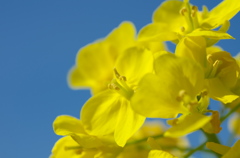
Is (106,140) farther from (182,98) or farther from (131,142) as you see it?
(182,98)

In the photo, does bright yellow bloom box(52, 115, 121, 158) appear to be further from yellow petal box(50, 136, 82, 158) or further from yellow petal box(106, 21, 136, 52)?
yellow petal box(106, 21, 136, 52)

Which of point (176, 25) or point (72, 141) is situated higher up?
point (176, 25)

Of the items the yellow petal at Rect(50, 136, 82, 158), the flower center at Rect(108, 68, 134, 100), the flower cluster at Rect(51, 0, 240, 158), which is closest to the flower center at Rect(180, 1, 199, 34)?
the flower cluster at Rect(51, 0, 240, 158)

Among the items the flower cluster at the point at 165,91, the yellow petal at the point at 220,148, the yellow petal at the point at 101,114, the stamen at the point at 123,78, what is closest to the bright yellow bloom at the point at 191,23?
A: the flower cluster at the point at 165,91

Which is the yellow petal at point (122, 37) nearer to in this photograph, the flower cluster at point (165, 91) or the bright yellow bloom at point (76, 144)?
the flower cluster at point (165, 91)

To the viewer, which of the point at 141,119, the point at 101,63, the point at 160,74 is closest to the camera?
the point at 160,74

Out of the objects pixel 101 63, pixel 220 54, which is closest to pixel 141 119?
pixel 220 54

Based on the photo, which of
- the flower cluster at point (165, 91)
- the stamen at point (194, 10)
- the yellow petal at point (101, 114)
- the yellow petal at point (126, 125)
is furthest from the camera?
the stamen at point (194, 10)
